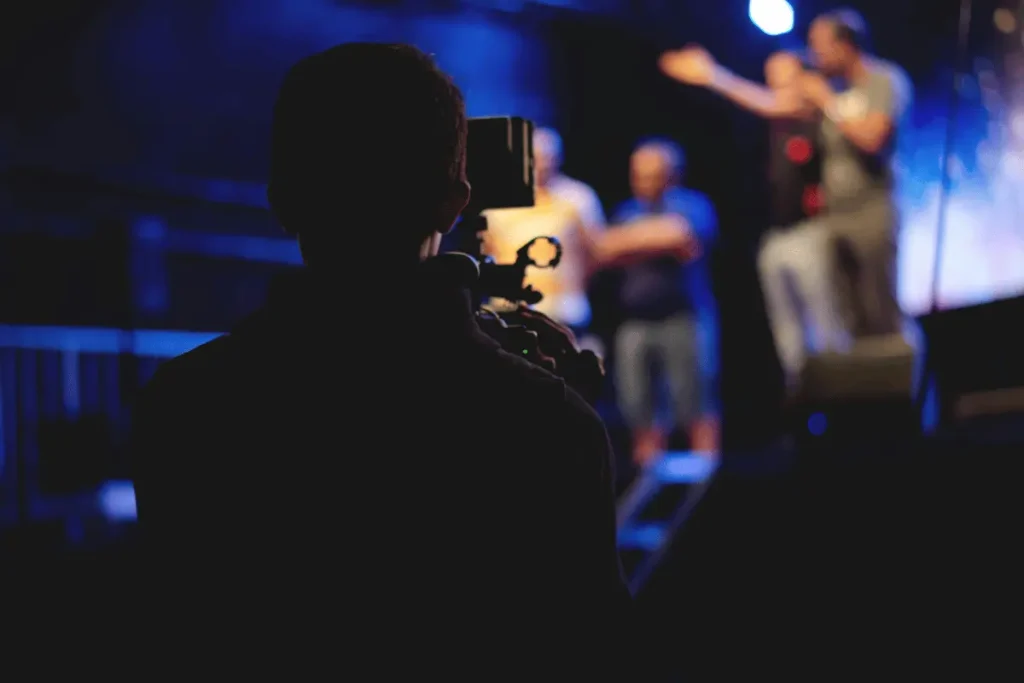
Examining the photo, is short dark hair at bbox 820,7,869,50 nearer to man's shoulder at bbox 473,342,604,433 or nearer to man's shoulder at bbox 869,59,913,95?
man's shoulder at bbox 869,59,913,95

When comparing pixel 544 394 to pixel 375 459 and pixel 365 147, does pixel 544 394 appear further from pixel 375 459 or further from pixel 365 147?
pixel 365 147

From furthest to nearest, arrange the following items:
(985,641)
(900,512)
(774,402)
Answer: (774,402), (900,512), (985,641)

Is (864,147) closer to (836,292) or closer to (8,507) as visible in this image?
(836,292)

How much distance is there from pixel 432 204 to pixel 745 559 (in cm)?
192

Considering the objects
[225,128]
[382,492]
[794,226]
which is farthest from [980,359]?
[225,128]

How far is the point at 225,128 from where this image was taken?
688 cm

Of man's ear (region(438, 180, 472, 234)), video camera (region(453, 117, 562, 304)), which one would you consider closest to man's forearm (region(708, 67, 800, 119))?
video camera (region(453, 117, 562, 304))

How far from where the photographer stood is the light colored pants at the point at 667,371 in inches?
201

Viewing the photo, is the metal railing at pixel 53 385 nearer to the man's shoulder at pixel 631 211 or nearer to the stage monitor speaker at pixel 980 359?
the man's shoulder at pixel 631 211

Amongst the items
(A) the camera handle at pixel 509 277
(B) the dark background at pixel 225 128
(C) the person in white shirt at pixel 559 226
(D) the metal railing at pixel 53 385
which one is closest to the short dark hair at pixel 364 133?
(A) the camera handle at pixel 509 277

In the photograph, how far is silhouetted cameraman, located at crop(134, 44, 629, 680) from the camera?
933mm

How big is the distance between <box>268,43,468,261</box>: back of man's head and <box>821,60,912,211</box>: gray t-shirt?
13.2 ft

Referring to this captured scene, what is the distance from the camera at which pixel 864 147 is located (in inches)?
180

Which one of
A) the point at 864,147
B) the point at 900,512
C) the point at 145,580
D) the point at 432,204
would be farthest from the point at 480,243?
the point at 864,147
